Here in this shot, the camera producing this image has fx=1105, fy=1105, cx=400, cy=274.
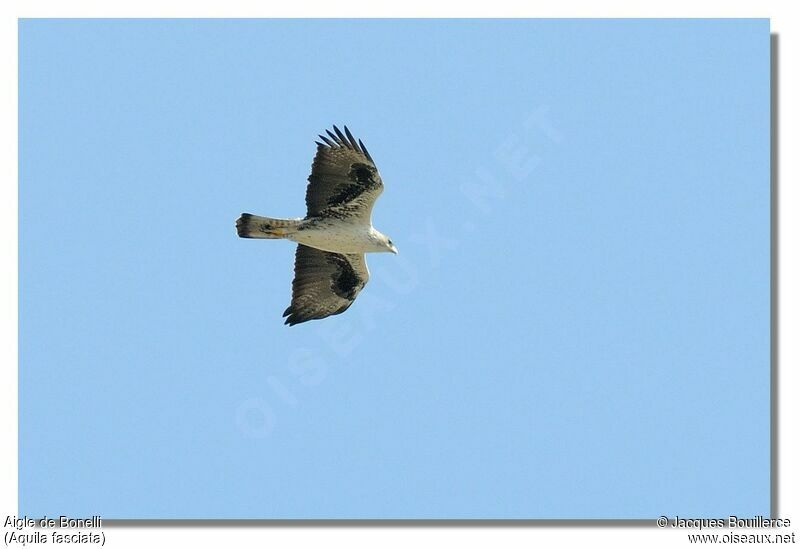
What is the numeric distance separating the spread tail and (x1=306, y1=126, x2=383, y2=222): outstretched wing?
303 millimetres

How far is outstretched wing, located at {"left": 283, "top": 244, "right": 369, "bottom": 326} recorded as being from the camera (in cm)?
1514

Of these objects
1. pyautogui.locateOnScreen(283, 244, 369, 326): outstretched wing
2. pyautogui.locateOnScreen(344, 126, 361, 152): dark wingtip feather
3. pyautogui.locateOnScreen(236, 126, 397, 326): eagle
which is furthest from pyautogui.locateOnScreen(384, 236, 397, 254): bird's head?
pyautogui.locateOnScreen(344, 126, 361, 152): dark wingtip feather

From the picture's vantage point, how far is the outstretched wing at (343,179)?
44.3ft

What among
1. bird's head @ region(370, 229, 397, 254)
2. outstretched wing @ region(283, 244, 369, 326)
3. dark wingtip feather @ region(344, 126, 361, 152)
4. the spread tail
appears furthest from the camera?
outstretched wing @ region(283, 244, 369, 326)

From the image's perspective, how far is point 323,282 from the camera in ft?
50.1

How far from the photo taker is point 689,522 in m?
11.9

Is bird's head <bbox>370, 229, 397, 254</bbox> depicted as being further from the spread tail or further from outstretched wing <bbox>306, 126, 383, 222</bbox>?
the spread tail

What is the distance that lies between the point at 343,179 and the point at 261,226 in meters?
1.21

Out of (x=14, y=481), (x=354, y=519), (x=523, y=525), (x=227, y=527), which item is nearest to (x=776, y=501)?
(x=523, y=525)

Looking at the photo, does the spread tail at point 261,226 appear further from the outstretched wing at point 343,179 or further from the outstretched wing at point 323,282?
the outstretched wing at point 323,282

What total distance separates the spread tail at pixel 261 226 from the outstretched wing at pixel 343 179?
30cm

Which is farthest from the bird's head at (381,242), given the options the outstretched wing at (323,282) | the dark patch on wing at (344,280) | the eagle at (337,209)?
the dark patch on wing at (344,280)
